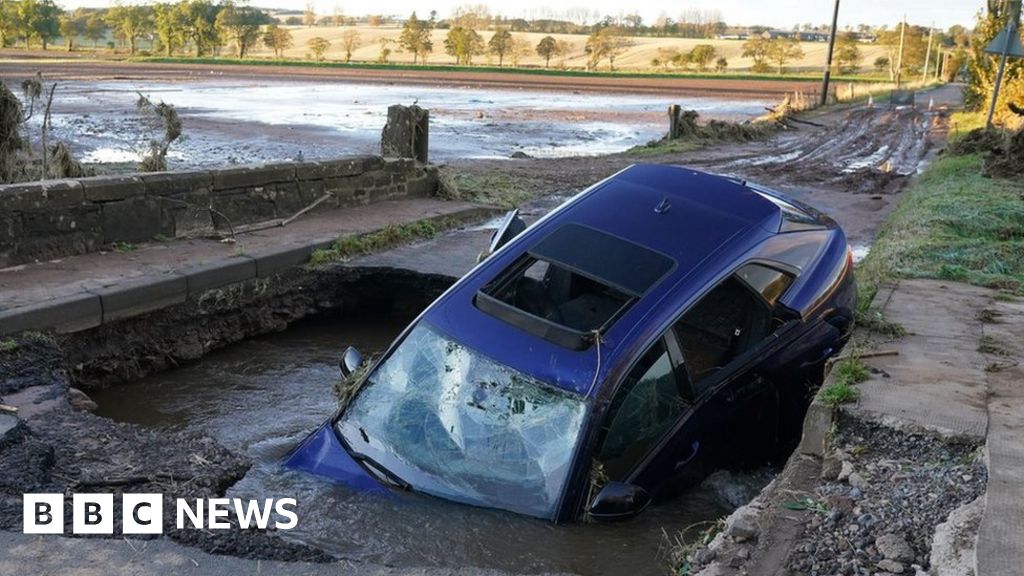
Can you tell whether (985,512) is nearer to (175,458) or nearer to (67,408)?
(175,458)

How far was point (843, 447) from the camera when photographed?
4562 millimetres

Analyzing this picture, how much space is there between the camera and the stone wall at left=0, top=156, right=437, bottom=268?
27.3 feet

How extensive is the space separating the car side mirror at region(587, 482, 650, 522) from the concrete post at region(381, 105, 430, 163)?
953 cm

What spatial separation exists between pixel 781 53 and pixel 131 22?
209 ft

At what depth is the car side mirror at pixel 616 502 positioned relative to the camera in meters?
4.27

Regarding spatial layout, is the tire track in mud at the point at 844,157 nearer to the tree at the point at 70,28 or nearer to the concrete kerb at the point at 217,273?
the concrete kerb at the point at 217,273

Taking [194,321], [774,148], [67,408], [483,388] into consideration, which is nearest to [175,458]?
[67,408]

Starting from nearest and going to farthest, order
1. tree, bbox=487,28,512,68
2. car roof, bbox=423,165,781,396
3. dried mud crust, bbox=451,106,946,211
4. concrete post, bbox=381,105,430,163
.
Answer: car roof, bbox=423,165,781,396
concrete post, bbox=381,105,430,163
dried mud crust, bbox=451,106,946,211
tree, bbox=487,28,512,68

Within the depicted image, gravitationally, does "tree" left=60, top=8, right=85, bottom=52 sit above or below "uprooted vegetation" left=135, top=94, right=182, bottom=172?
above

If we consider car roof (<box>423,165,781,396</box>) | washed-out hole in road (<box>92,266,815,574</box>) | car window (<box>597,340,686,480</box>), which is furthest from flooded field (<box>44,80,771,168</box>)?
car window (<box>597,340,686,480</box>)

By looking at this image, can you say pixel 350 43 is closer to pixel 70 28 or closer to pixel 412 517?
pixel 70 28

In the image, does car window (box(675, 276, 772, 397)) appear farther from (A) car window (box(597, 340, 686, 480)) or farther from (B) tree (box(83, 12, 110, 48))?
(B) tree (box(83, 12, 110, 48))

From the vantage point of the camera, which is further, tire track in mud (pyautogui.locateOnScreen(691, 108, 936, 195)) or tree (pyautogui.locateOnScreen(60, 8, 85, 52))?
tree (pyautogui.locateOnScreen(60, 8, 85, 52))

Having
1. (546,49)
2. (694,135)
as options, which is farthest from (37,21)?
(694,135)
